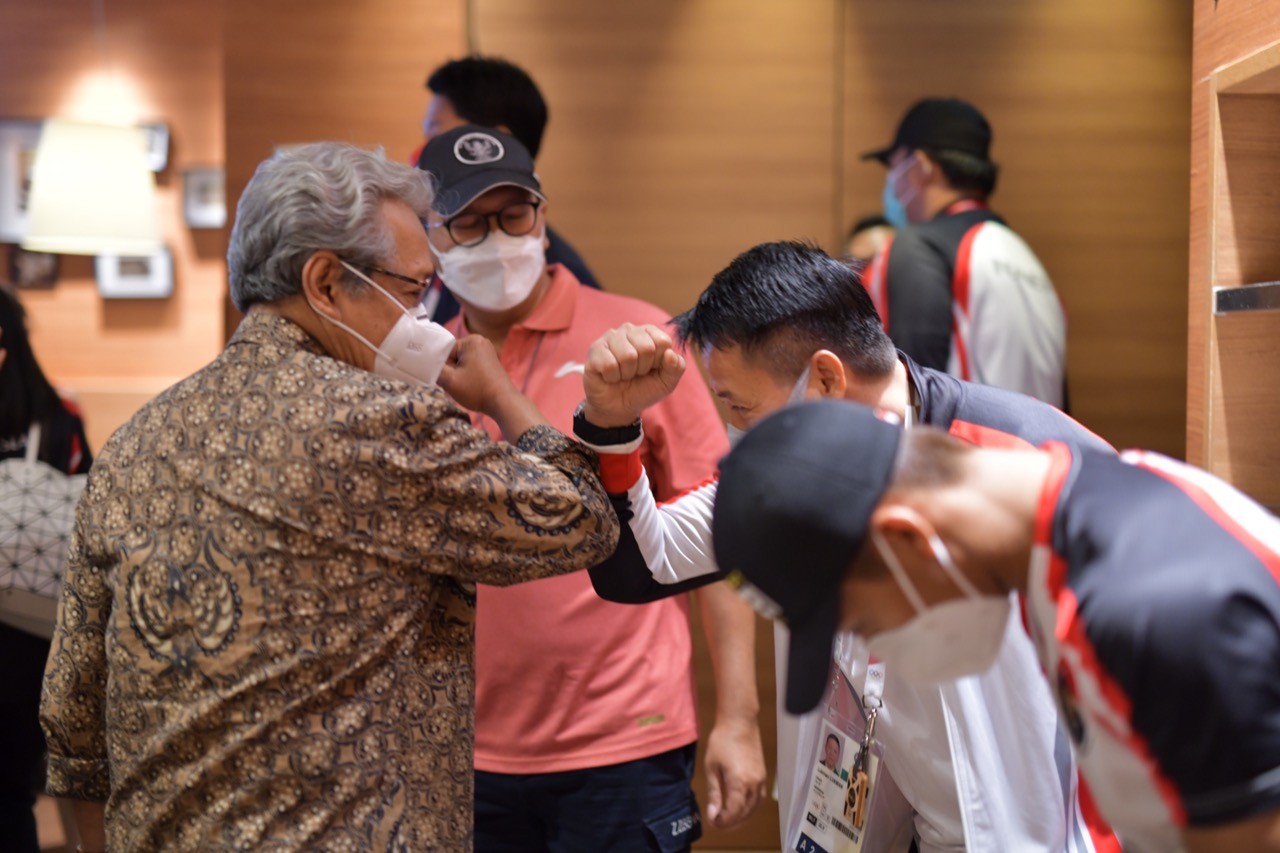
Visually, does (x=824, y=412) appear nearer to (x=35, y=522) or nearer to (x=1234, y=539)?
(x=1234, y=539)

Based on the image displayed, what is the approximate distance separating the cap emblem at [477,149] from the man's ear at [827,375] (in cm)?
82

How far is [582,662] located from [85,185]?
2.38 meters

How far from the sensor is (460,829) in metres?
1.41

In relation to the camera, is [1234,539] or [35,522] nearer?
[1234,539]

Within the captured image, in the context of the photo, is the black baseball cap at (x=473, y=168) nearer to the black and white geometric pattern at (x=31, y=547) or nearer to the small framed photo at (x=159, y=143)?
the black and white geometric pattern at (x=31, y=547)

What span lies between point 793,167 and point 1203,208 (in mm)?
1786

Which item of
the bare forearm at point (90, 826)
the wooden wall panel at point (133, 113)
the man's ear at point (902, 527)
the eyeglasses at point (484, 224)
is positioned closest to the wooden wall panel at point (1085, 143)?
the eyeglasses at point (484, 224)

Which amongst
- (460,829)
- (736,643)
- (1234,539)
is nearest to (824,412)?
(1234,539)

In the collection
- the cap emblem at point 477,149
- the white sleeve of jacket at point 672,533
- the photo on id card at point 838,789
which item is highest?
the cap emblem at point 477,149

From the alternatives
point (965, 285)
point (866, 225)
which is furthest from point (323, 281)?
point (866, 225)

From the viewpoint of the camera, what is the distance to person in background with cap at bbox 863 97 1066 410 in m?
2.97

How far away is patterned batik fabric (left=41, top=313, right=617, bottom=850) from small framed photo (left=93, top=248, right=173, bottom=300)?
4566 mm

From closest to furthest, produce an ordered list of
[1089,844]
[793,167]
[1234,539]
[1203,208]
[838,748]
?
1. [1234,539]
2. [1089,844]
3. [838,748]
4. [1203,208]
5. [793,167]

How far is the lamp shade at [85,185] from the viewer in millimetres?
3420
